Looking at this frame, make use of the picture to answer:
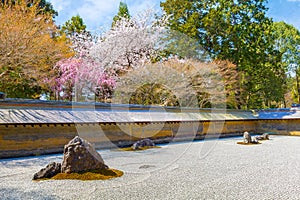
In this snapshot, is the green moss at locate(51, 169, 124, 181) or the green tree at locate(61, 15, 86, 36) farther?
the green tree at locate(61, 15, 86, 36)

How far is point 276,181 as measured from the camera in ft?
12.0

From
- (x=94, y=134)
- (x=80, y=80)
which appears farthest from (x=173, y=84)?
(x=94, y=134)

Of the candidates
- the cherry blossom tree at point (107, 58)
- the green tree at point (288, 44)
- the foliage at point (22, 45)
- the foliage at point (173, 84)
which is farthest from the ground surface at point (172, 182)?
the green tree at point (288, 44)

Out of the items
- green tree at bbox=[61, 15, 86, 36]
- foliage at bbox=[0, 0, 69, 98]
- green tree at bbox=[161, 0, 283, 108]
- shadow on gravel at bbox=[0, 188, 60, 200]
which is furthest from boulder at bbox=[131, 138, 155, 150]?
green tree at bbox=[61, 15, 86, 36]

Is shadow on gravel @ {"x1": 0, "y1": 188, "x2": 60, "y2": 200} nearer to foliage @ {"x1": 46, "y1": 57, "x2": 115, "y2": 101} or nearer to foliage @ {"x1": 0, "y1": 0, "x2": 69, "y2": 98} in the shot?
foliage @ {"x1": 0, "y1": 0, "x2": 69, "y2": 98}

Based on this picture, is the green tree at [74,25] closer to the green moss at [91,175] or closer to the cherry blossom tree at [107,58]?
the cherry blossom tree at [107,58]

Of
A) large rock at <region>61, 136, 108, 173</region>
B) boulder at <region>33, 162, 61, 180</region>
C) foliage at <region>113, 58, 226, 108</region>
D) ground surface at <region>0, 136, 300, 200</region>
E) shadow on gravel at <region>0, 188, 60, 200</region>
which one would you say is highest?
foliage at <region>113, 58, 226, 108</region>

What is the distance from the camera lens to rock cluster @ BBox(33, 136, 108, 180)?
3920mm

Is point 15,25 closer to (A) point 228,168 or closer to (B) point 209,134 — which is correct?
(A) point 228,168

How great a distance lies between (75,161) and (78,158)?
0.06 metres

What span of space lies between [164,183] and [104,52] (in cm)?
1096

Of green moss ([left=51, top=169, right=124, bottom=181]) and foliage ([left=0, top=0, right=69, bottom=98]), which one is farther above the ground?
foliage ([left=0, top=0, right=69, bottom=98])

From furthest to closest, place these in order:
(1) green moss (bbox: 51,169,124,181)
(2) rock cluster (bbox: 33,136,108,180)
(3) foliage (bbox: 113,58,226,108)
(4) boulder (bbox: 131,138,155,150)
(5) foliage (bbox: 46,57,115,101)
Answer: (5) foliage (bbox: 46,57,115,101) → (3) foliage (bbox: 113,58,226,108) → (4) boulder (bbox: 131,138,155,150) → (2) rock cluster (bbox: 33,136,108,180) → (1) green moss (bbox: 51,169,124,181)

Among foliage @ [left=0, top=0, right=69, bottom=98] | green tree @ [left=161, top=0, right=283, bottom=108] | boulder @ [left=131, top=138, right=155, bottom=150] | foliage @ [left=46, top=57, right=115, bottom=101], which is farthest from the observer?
green tree @ [left=161, top=0, right=283, bottom=108]
